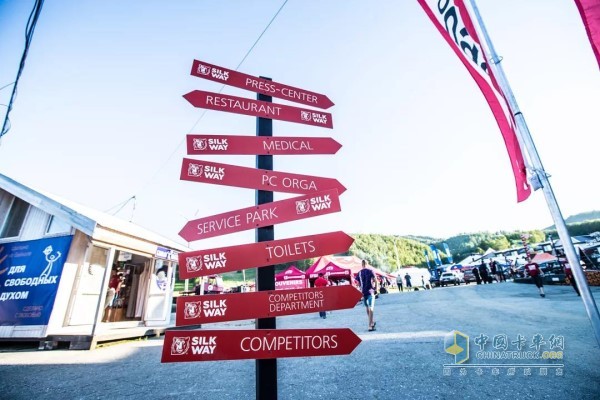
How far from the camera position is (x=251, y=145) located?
9.23 feet

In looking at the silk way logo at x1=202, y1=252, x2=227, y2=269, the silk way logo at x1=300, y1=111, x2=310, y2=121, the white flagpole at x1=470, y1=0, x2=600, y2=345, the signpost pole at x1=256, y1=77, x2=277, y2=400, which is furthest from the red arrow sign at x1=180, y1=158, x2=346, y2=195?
the white flagpole at x1=470, y1=0, x2=600, y2=345

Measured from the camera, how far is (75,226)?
23.8 feet

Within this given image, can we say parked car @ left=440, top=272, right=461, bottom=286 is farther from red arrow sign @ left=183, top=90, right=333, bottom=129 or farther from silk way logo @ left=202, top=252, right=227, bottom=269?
silk way logo @ left=202, top=252, right=227, bottom=269

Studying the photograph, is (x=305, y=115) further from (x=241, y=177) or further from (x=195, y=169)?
(x=195, y=169)

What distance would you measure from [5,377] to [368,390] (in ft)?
18.8

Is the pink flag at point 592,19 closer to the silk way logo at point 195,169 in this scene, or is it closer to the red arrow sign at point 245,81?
the red arrow sign at point 245,81

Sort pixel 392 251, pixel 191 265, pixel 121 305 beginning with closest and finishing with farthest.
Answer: pixel 191 265, pixel 121 305, pixel 392 251

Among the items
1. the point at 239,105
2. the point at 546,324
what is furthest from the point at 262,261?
the point at 546,324

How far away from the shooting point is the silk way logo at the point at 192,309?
2062mm

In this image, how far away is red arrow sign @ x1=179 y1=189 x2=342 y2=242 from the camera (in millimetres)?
2496

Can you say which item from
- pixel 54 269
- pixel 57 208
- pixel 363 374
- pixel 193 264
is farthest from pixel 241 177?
pixel 54 269

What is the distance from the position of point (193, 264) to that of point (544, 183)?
134 inches

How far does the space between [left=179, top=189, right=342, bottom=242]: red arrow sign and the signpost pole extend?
0.38 feet

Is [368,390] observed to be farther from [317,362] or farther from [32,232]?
[32,232]
